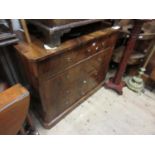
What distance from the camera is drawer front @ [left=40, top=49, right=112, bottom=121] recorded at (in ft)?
3.48

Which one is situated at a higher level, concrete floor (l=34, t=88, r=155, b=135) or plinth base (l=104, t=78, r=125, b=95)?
plinth base (l=104, t=78, r=125, b=95)

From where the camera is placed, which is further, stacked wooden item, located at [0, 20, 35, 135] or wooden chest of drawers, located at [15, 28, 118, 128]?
wooden chest of drawers, located at [15, 28, 118, 128]

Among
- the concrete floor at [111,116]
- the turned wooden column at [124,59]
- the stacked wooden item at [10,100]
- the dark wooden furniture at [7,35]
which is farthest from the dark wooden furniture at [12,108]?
the turned wooden column at [124,59]

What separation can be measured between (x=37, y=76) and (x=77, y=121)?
79 cm

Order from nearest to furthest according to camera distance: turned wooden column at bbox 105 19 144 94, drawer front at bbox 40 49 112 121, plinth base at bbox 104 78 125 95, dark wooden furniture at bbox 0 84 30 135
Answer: dark wooden furniture at bbox 0 84 30 135, drawer front at bbox 40 49 112 121, turned wooden column at bbox 105 19 144 94, plinth base at bbox 104 78 125 95

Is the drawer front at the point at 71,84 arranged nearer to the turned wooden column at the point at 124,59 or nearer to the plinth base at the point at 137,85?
the turned wooden column at the point at 124,59

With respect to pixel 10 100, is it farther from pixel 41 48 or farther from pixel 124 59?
pixel 124 59

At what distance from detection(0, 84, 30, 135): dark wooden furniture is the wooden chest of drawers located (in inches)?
7.0

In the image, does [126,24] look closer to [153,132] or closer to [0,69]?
[153,132]

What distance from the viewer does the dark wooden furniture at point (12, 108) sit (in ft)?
2.24

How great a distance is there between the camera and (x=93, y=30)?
4.03 feet

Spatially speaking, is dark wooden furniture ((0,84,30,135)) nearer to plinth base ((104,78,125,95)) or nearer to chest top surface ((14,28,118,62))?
chest top surface ((14,28,118,62))

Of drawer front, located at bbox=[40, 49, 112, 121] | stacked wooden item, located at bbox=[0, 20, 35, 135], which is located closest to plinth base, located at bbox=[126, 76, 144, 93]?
drawer front, located at bbox=[40, 49, 112, 121]

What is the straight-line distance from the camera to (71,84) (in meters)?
1.24
